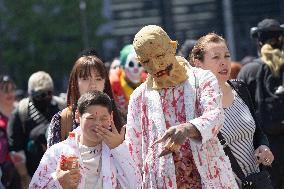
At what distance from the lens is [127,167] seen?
5.33 metres

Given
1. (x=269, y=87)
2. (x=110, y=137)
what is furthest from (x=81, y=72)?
(x=269, y=87)

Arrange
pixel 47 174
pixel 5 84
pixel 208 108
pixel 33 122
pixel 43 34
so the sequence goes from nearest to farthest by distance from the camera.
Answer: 1. pixel 208 108
2. pixel 47 174
3. pixel 33 122
4. pixel 5 84
5. pixel 43 34

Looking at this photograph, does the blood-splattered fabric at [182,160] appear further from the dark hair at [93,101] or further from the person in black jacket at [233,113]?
the person in black jacket at [233,113]

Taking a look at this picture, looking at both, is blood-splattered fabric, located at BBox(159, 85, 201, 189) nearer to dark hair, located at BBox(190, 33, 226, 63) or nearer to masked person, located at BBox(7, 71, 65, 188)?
dark hair, located at BBox(190, 33, 226, 63)

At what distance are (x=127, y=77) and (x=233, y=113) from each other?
12.0ft

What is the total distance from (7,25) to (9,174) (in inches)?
1196

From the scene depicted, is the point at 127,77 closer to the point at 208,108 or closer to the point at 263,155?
the point at 263,155

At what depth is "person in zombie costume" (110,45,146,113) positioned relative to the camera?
30.7 feet

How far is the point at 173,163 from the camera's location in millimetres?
5105

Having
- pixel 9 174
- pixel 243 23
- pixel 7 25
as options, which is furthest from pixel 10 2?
pixel 9 174

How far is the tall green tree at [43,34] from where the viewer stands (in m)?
37.7

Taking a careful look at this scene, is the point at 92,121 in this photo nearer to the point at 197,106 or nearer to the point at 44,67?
the point at 197,106

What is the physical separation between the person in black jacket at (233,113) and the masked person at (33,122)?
8.10 ft

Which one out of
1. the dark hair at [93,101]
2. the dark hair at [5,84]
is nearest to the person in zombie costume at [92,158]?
the dark hair at [93,101]
